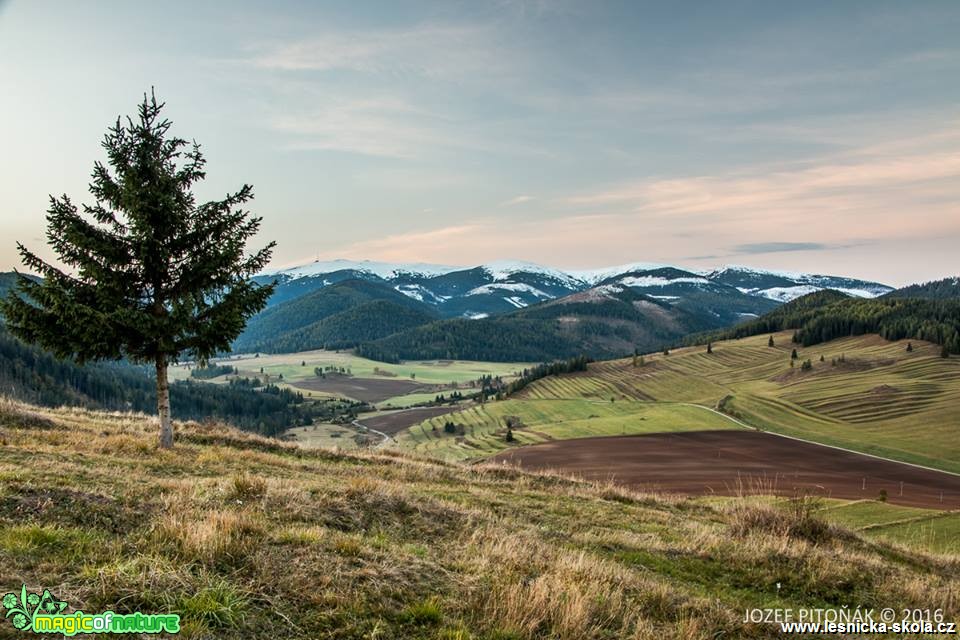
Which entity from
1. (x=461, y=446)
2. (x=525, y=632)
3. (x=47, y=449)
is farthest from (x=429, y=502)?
(x=461, y=446)

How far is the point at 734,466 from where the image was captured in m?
68.5

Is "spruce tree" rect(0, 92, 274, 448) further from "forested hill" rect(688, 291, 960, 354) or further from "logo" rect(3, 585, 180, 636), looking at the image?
"forested hill" rect(688, 291, 960, 354)

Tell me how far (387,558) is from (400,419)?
151447 millimetres

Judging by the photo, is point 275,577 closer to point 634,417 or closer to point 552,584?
point 552,584

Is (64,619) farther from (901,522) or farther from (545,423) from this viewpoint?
(545,423)

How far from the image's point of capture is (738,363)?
16400cm

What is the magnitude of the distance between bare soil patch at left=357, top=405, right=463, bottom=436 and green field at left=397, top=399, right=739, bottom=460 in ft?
30.1

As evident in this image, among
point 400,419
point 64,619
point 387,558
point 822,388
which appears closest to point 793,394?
point 822,388

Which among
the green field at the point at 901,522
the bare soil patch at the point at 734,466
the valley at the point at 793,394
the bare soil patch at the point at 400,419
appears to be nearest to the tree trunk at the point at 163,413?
the green field at the point at 901,522

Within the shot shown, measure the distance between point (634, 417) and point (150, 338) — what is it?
10702cm

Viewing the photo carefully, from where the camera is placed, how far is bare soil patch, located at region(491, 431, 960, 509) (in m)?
54.9

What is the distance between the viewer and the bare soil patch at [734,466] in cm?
5488

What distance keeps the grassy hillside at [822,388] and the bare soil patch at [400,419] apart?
31639mm

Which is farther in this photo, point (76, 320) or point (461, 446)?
point (461, 446)
